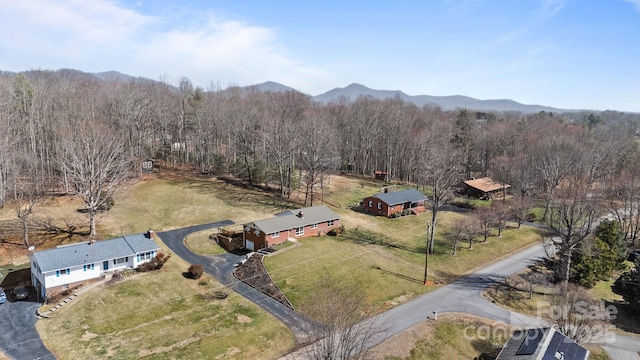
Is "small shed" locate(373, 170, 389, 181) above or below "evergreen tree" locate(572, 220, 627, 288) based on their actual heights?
above

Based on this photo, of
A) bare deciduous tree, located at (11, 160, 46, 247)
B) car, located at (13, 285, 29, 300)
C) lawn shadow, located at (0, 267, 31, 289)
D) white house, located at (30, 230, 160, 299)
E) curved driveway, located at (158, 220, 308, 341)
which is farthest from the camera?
bare deciduous tree, located at (11, 160, 46, 247)

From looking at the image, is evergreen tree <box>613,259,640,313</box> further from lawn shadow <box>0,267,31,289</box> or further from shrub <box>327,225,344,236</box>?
lawn shadow <box>0,267,31,289</box>

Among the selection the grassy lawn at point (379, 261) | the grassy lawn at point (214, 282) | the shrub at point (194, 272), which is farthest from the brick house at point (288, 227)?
the shrub at point (194, 272)

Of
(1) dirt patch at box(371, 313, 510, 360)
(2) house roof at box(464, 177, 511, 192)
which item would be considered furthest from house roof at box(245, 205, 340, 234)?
(2) house roof at box(464, 177, 511, 192)

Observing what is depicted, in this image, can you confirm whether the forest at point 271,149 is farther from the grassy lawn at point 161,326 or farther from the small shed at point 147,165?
the grassy lawn at point 161,326

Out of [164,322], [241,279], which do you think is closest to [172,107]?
[241,279]

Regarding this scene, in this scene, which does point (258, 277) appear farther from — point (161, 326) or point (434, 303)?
point (434, 303)

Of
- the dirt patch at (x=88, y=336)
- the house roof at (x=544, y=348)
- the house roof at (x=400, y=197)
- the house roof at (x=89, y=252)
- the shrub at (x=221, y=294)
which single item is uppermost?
the house roof at (x=400, y=197)
